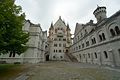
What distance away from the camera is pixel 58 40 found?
5359 centimetres

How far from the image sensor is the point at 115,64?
17.7m

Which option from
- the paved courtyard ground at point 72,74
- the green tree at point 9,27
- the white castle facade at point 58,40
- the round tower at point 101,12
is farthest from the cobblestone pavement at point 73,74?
the white castle facade at point 58,40

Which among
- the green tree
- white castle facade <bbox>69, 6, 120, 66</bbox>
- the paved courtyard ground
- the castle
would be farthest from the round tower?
the green tree

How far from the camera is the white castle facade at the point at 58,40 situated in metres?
50.2

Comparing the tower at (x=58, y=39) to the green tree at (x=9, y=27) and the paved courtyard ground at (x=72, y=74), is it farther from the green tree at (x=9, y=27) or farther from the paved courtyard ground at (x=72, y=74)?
the green tree at (x=9, y=27)

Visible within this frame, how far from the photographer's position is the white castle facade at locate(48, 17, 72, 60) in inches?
1975

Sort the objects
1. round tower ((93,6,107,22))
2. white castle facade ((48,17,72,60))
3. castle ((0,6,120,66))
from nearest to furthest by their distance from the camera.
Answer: castle ((0,6,120,66)) → round tower ((93,6,107,22)) → white castle facade ((48,17,72,60))

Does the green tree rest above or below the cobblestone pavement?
above

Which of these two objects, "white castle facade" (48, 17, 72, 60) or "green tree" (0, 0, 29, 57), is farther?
"white castle facade" (48, 17, 72, 60)

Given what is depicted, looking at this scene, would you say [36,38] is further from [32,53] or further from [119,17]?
[119,17]

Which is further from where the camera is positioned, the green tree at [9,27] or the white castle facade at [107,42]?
the white castle facade at [107,42]

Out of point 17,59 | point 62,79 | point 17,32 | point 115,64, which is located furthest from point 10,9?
point 115,64

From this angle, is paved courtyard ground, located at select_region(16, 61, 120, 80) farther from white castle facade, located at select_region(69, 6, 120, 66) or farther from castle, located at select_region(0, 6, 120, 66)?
castle, located at select_region(0, 6, 120, 66)

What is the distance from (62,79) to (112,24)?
16.2 meters
